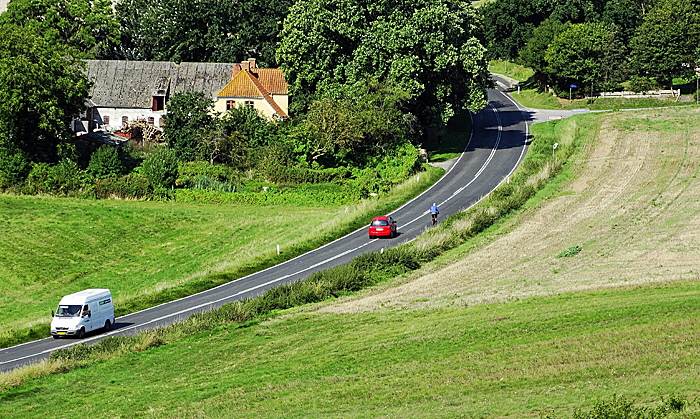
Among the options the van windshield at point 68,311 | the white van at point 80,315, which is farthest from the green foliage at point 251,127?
the van windshield at point 68,311

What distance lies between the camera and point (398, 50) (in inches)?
3460

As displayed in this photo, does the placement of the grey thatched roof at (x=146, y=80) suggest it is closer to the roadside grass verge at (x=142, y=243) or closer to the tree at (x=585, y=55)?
the roadside grass verge at (x=142, y=243)

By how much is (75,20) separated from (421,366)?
100 meters

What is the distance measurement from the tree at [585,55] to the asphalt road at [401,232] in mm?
8723

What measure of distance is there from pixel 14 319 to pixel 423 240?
87.2 ft

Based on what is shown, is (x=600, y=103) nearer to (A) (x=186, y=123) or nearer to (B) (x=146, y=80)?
(A) (x=186, y=123)

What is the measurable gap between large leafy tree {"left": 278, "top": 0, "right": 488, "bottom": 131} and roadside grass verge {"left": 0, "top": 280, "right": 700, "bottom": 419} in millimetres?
47201

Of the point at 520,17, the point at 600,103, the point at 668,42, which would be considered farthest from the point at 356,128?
the point at 520,17

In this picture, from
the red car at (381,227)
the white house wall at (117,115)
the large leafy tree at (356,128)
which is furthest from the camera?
the white house wall at (117,115)

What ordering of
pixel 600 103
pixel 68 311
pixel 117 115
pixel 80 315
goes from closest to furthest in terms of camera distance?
1. pixel 80 315
2. pixel 68 311
3. pixel 117 115
4. pixel 600 103

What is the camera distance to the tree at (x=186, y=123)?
89625mm

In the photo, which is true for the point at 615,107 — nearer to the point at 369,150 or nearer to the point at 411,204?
the point at 369,150

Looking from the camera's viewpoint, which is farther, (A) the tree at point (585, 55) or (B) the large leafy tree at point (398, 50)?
(A) the tree at point (585, 55)

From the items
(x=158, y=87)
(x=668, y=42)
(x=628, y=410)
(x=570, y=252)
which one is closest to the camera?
(x=628, y=410)
